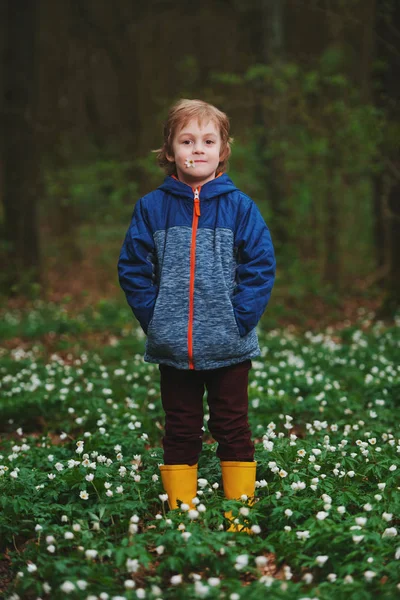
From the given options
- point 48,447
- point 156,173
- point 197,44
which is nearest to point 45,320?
point 156,173

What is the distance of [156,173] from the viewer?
1340 cm

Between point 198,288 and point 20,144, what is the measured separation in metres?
11.2

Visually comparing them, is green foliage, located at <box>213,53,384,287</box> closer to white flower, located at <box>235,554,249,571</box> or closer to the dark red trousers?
the dark red trousers

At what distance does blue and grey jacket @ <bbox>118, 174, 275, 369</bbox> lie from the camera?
3779 millimetres

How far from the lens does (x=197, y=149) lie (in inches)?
152

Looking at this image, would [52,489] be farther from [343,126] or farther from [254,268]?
[343,126]

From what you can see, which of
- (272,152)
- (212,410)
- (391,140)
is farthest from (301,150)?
(212,410)

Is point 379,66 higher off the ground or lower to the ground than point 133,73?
lower

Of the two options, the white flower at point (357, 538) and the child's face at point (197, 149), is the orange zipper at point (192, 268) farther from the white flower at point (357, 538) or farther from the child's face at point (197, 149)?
the white flower at point (357, 538)

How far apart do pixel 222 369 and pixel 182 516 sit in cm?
85

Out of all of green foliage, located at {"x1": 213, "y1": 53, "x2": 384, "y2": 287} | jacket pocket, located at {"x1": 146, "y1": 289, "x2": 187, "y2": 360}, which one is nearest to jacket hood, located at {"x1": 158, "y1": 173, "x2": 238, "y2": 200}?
jacket pocket, located at {"x1": 146, "y1": 289, "x2": 187, "y2": 360}

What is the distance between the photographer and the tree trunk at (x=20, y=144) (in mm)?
13727

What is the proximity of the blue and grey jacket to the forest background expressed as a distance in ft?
20.4

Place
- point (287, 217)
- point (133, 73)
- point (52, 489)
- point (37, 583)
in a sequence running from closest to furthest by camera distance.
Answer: point (37, 583)
point (52, 489)
point (287, 217)
point (133, 73)
